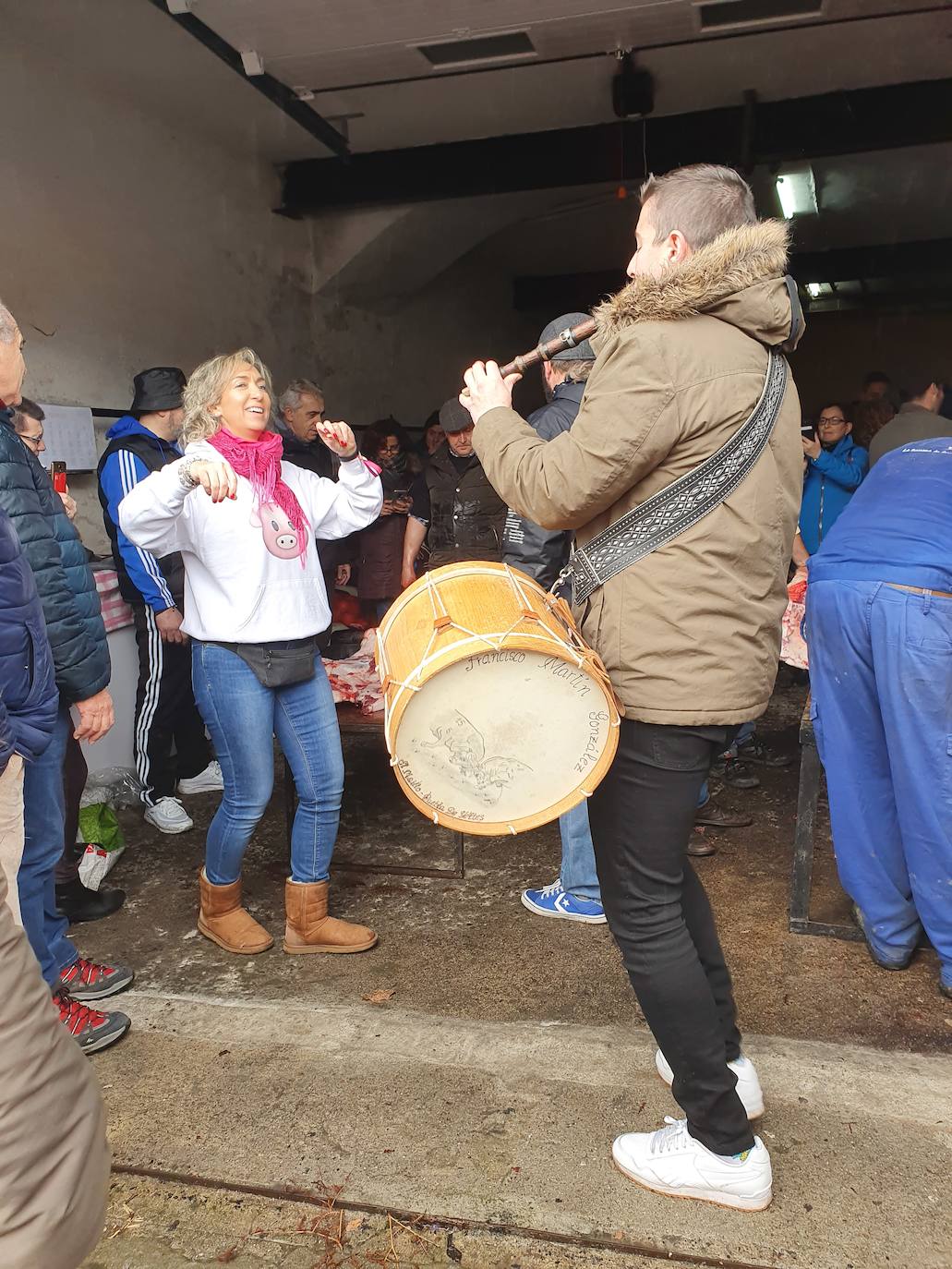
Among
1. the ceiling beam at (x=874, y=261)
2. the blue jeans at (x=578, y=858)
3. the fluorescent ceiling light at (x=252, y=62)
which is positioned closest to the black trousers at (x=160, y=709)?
the blue jeans at (x=578, y=858)

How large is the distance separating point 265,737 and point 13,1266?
1792 millimetres

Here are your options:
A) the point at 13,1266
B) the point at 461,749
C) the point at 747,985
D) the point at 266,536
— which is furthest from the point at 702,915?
the point at 266,536

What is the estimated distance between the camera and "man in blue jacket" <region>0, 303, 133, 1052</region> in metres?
2.53

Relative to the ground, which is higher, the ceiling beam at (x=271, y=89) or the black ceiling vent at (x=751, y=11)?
the ceiling beam at (x=271, y=89)

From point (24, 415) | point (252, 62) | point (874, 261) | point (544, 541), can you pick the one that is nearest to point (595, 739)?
point (544, 541)

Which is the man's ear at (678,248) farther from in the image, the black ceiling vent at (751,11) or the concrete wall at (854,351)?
the concrete wall at (854,351)

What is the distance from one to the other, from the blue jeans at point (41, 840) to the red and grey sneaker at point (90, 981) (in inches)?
6.9

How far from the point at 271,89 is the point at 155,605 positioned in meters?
3.49

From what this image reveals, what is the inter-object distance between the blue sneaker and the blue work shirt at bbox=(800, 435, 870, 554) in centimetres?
358

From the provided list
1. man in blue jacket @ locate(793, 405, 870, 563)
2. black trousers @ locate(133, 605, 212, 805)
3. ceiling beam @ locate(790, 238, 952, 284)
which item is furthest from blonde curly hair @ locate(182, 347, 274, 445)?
ceiling beam @ locate(790, 238, 952, 284)

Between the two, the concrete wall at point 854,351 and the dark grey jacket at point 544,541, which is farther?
the concrete wall at point 854,351

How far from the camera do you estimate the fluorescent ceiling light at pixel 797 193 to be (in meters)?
8.88

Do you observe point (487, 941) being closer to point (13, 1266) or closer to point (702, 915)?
point (702, 915)

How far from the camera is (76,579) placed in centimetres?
285
